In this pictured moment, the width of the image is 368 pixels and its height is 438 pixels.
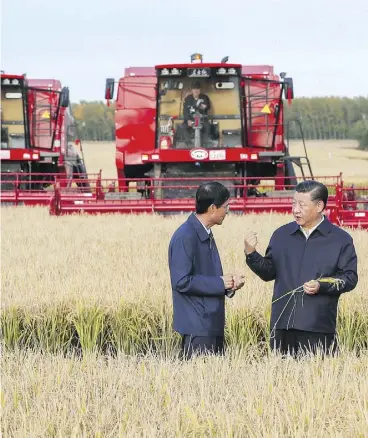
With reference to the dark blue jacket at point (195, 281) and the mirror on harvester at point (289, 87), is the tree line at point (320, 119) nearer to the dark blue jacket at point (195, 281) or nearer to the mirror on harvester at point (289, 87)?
the mirror on harvester at point (289, 87)

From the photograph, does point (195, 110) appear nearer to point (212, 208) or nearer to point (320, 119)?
point (212, 208)

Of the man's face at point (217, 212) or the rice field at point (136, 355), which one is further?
the man's face at point (217, 212)

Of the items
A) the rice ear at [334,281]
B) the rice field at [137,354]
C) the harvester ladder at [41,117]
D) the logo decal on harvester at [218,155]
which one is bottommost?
the rice field at [137,354]

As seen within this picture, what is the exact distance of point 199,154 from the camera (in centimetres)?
1354

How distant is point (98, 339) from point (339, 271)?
2.24m

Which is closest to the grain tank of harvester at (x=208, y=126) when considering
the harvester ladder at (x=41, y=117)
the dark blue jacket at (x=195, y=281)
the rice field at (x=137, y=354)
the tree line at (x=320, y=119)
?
the rice field at (x=137, y=354)

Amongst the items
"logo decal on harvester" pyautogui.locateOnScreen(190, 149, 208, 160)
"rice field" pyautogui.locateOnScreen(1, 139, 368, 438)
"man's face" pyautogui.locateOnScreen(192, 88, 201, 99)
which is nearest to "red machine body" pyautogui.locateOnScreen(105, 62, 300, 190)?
"logo decal on harvester" pyautogui.locateOnScreen(190, 149, 208, 160)

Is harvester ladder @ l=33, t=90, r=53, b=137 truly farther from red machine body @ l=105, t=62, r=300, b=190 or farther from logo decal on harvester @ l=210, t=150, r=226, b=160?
logo decal on harvester @ l=210, t=150, r=226, b=160

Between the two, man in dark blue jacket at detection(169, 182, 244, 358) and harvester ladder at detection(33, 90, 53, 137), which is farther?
harvester ladder at detection(33, 90, 53, 137)

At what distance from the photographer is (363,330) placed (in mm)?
5695

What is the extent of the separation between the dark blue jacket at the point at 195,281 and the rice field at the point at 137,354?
0.19 m

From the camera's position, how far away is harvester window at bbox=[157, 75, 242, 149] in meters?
14.0

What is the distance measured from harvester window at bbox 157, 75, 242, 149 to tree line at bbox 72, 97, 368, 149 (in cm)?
5924

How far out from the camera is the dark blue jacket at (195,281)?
3.92 metres
